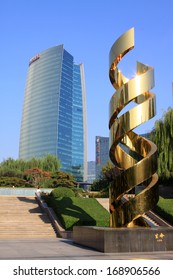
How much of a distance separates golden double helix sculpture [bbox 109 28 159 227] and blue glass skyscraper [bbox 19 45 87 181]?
10785cm

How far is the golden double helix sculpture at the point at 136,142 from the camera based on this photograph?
13.8 m

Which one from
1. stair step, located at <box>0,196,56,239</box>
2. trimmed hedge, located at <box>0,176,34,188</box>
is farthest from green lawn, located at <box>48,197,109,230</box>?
trimmed hedge, located at <box>0,176,34,188</box>

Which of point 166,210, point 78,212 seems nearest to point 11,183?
point 78,212

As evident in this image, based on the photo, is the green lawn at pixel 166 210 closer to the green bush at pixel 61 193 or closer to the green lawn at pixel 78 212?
the green lawn at pixel 78 212

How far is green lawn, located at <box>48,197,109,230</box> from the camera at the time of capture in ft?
66.2

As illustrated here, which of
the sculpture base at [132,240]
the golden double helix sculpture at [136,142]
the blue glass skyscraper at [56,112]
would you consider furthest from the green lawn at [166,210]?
the blue glass skyscraper at [56,112]

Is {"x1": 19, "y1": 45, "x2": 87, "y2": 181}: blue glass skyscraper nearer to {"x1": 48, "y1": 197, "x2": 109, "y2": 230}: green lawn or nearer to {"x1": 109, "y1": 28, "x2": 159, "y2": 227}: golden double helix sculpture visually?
{"x1": 48, "y1": 197, "x2": 109, "y2": 230}: green lawn

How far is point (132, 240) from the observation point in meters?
12.5

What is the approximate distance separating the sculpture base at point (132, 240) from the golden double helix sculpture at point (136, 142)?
45.6 inches

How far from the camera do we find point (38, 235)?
19781 millimetres

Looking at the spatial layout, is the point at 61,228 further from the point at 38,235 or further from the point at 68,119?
the point at 68,119
